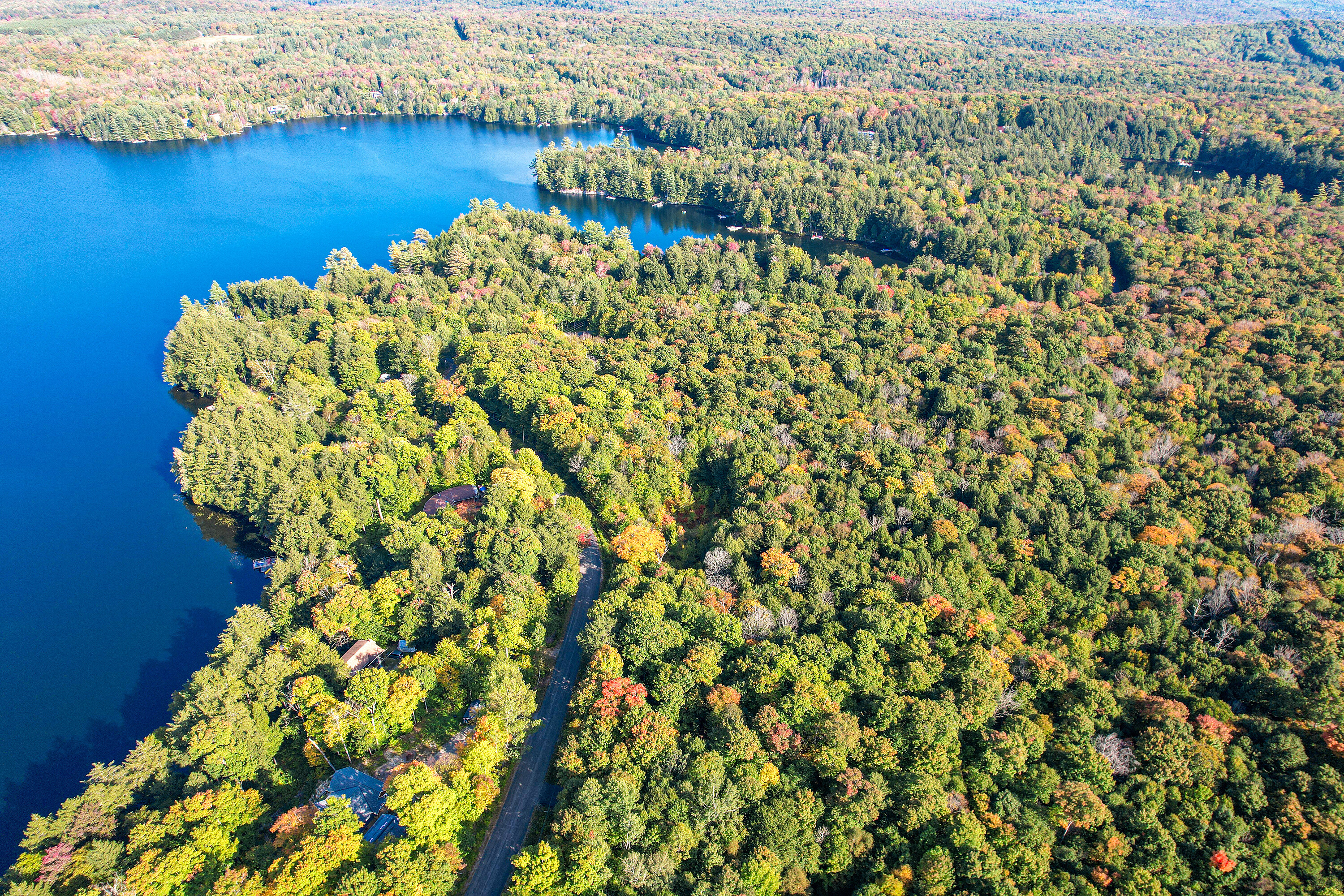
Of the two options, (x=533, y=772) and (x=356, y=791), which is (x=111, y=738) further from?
(x=533, y=772)

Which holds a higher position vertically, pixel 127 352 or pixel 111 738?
pixel 127 352

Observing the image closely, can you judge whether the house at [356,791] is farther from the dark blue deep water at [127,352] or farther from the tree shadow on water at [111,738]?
the dark blue deep water at [127,352]

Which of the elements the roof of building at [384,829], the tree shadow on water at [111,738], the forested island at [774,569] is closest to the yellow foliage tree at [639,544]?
the forested island at [774,569]

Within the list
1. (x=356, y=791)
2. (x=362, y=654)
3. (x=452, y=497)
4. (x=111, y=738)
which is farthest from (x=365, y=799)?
(x=452, y=497)

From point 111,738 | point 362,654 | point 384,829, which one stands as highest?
point 362,654

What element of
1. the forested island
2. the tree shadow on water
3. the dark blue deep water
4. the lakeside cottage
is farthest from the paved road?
the dark blue deep water

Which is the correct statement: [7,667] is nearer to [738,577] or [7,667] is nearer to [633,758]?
[633,758]

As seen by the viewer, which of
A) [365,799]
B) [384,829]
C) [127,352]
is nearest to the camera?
[384,829]
